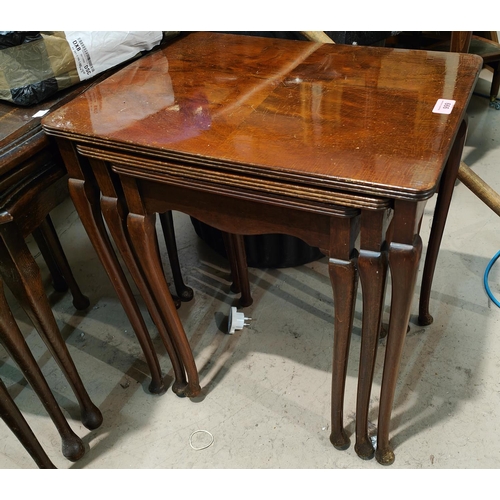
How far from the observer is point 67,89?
1.05 meters

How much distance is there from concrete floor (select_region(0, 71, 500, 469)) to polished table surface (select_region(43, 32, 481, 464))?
17cm

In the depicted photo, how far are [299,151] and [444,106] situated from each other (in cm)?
26

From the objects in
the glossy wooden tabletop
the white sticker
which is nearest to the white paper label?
the glossy wooden tabletop

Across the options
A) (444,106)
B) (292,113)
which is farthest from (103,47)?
(444,106)

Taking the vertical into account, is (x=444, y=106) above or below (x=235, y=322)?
above

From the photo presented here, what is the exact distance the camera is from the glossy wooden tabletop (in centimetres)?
72

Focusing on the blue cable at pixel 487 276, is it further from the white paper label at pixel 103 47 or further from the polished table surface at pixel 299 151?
the white paper label at pixel 103 47

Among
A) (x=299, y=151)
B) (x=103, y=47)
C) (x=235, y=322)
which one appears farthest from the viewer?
(x=235, y=322)

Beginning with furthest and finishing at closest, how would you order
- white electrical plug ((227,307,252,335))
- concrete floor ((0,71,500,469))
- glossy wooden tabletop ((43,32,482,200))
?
white electrical plug ((227,307,252,335)) < concrete floor ((0,71,500,469)) < glossy wooden tabletop ((43,32,482,200))

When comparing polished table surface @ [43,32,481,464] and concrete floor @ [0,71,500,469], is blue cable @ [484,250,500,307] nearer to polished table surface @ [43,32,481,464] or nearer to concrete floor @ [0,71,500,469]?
concrete floor @ [0,71,500,469]

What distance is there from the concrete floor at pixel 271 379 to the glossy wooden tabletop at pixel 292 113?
69 cm

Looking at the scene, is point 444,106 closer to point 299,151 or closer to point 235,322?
point 299,151

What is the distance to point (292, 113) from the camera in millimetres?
852

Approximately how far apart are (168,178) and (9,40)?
0.41m
